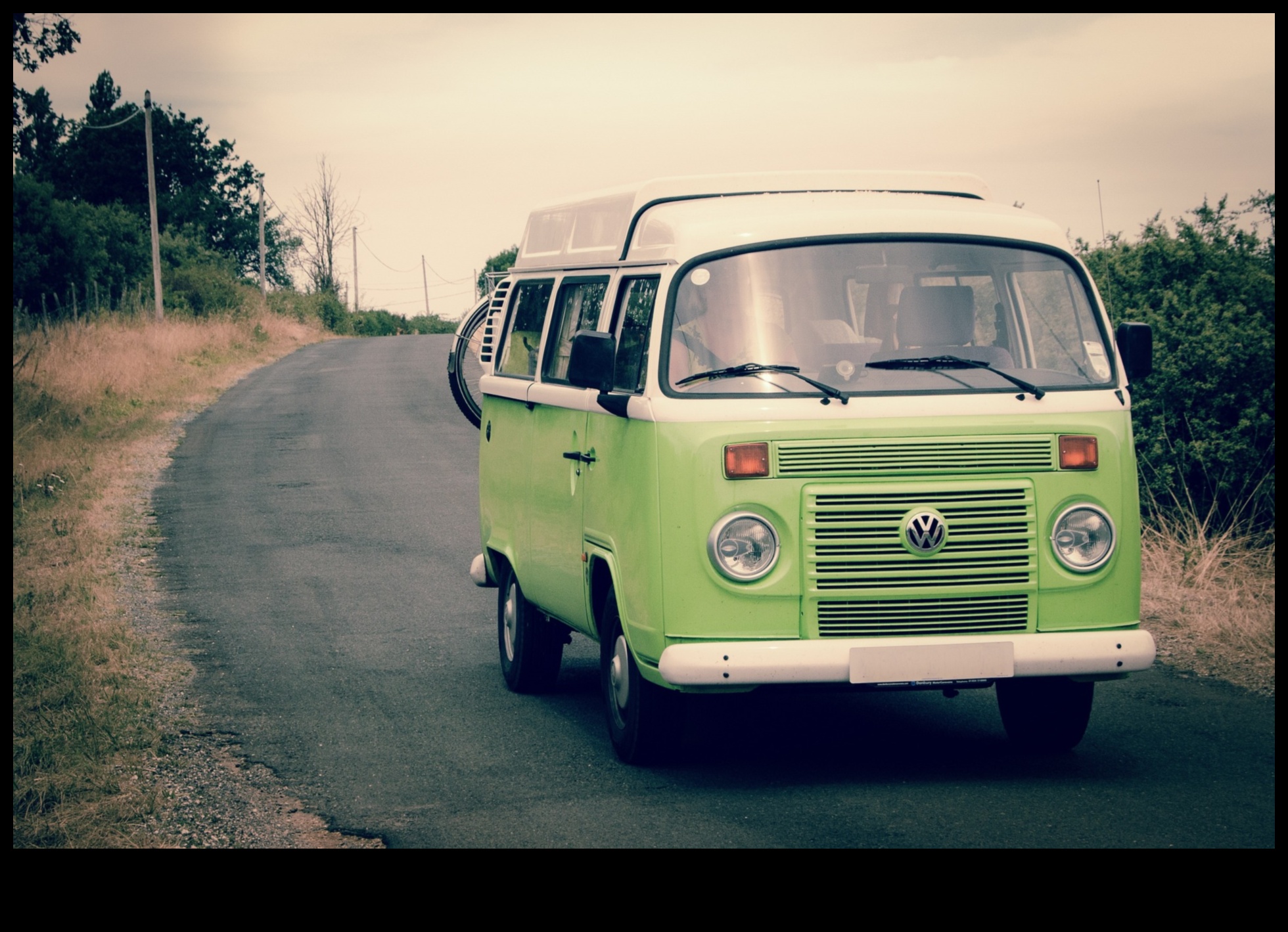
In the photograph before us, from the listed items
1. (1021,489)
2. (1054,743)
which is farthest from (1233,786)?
(1021,489)

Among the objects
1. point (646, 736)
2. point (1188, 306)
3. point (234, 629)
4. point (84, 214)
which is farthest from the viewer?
point (84, 214)

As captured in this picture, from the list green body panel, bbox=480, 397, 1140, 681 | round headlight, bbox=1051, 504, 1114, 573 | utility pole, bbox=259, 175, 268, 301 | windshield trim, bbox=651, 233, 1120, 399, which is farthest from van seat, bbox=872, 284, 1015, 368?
utility pole, bbox=259, 175, 268, 301

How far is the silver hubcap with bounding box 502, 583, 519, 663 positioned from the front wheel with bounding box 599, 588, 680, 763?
5.58 feet

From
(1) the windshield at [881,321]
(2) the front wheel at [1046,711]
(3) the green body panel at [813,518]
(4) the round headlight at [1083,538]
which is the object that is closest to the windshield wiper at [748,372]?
(1) the windshield at [881,321]

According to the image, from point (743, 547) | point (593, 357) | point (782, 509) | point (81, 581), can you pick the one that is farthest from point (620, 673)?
point (81, 581)

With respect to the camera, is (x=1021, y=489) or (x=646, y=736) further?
(x=646, y=736)

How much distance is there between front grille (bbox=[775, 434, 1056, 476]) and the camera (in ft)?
19.4

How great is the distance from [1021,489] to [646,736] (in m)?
1.82

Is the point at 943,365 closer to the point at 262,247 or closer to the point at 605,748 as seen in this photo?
the point at 605,748

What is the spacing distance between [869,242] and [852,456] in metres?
1.01

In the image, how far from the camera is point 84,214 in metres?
45.2

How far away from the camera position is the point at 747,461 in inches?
233

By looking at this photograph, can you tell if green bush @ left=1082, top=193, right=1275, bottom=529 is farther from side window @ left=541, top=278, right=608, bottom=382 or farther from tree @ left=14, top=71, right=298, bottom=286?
tree @ left=14, top=71, right=298, bottom=286
